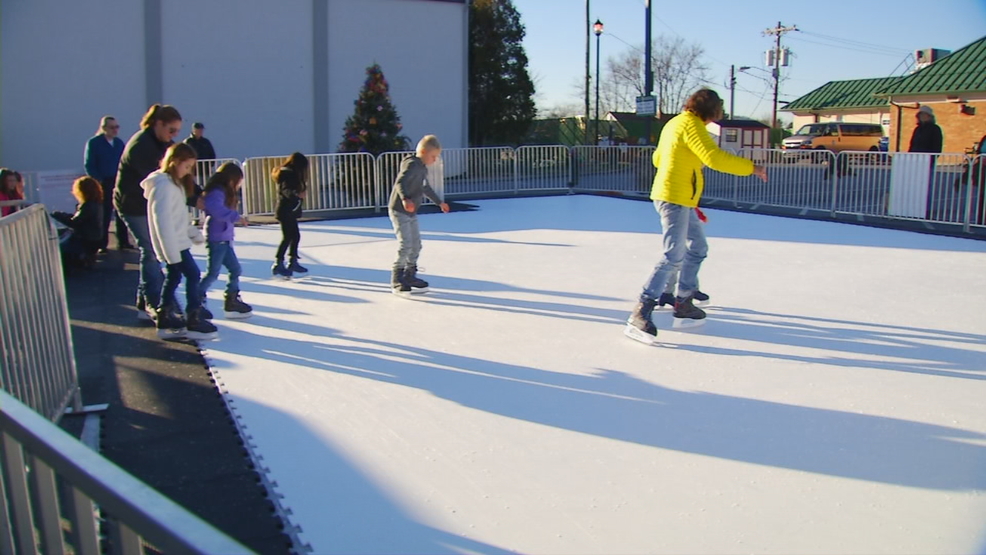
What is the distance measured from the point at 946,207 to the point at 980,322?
663 cm

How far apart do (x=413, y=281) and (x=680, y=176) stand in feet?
9.20

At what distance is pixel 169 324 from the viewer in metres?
5.94

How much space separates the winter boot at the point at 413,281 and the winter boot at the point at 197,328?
1980mm

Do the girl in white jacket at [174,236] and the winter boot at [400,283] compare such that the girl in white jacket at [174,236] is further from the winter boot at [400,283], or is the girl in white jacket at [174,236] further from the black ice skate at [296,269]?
the black ice skate at [296,269]

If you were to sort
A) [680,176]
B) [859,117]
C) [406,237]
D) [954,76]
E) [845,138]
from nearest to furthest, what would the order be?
[680,176], [406,237], [954,76], [845,138], [859,117]

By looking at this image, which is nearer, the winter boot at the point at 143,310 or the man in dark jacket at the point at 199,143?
the winter boot at the point at 143,310

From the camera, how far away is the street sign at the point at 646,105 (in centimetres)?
2031

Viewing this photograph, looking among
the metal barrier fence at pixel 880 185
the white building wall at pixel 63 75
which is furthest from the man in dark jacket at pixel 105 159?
the white building wall at pixel 63 75

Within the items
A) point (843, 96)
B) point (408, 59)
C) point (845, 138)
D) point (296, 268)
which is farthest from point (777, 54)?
point (296, 268)

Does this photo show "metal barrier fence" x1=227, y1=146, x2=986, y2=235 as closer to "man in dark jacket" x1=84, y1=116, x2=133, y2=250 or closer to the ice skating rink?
"man in dark jacket" x1=84, y1=116, x2=133, y2=250

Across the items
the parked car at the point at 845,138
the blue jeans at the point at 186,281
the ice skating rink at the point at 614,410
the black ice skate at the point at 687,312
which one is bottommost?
the ice skating rink at the point at 614,410

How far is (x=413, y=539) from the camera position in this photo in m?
3.07

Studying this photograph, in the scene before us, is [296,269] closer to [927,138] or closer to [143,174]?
[143,174]

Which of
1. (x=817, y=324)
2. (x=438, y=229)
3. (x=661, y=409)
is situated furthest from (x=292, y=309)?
(x=438, y=229)
